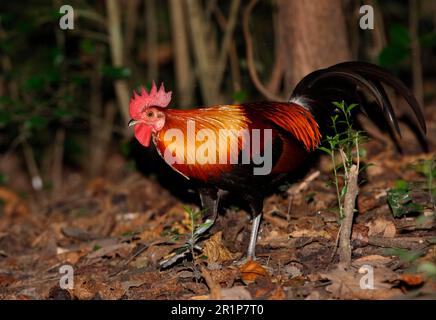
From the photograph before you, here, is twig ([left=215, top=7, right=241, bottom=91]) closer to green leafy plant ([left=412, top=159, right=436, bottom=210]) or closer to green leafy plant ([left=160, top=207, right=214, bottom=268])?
green leafy plant ([left=412, top=159, right=436, bottom=210])

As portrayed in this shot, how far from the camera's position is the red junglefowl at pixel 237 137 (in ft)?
15.4

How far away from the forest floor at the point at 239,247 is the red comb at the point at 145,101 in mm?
1006

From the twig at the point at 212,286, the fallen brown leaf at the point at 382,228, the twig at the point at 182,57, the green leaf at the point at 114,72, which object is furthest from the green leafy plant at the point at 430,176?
the green leaf at the point at 114,72

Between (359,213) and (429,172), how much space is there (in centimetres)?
79

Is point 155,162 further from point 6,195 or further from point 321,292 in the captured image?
point 321,292

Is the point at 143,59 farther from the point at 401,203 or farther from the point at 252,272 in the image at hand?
the point at 252,272

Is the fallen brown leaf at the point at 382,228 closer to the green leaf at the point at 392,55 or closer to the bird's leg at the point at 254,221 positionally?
the bird's leg at the point at 254,221

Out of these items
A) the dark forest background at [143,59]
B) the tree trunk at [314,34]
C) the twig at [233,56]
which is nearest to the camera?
the tree trunk at [314,34]

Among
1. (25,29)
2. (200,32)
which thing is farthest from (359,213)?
(25,29)

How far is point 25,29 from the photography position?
695 cm

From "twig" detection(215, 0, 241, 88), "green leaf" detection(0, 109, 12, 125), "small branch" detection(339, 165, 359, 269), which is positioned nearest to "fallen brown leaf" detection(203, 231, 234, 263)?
"small branch" detection(339, 165, 359, 269)

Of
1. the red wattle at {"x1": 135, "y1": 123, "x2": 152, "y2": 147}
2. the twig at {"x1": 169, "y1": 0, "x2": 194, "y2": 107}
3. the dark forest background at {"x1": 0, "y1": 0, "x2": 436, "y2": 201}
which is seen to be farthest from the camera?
the twig at {"x1": 169, "y1": 0, "x2": 194, "y2": 107}

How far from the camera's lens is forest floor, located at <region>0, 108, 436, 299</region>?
406 centimetres

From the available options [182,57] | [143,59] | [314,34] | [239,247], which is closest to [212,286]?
[239,247]
